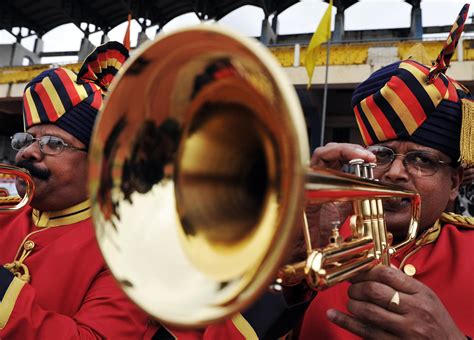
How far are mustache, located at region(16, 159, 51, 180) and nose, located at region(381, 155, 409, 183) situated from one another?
170 centimetres

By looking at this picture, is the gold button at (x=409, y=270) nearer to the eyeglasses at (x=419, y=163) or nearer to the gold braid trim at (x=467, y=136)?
the eyeglasses at (x=419, y=163)

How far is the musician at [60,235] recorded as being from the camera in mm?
1700

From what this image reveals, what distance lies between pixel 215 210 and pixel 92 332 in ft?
3.39

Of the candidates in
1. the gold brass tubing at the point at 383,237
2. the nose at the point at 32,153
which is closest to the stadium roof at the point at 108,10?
the nose at the point at 32,153

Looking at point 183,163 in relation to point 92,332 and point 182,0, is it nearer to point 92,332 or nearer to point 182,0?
point 92,332

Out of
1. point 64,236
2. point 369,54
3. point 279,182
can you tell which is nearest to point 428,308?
point 279,182

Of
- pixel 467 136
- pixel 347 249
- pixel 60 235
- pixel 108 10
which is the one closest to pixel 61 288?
pixel 60 235

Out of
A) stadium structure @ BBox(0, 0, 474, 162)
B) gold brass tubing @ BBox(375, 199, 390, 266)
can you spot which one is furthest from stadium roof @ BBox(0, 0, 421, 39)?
gold brass tubing @ BBox(375, 199, 390, 266)

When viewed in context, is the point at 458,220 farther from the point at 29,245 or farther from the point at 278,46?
the point at 278,46

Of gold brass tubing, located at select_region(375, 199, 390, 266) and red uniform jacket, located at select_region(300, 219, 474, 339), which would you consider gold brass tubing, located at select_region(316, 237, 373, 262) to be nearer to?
gold brass tubing, located at select_region(375, 199, 390, 266)

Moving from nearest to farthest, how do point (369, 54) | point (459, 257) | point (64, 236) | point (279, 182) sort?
point (279, 182) < point (459, 257) < point (64, 236) < point (369, 54)

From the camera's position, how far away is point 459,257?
1762 millimetres

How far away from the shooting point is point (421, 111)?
1826 mm

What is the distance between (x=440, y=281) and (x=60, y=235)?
1.87m
